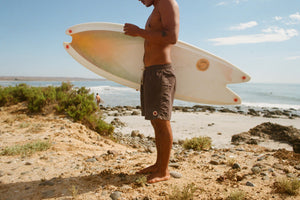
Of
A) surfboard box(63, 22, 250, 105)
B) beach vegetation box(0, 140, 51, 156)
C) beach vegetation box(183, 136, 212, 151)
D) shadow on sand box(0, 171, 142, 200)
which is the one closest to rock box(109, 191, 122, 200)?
shadow on sand box(0, 171, 142, 200)

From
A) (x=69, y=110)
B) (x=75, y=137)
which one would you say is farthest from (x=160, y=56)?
(x=69, y=110)

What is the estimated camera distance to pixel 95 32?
11.4ft

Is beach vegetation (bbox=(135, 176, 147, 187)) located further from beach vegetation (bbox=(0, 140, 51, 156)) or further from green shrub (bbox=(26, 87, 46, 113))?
green shrub (bbox=(26, 87, 46, 113))

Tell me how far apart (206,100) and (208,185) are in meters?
1.36

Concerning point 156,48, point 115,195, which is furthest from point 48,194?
point 156,48

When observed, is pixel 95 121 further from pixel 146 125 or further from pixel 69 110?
pixel 146 125

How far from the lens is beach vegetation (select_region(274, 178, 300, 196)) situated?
7.70 feet

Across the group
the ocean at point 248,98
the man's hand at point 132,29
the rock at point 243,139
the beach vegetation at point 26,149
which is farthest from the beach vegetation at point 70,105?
the man's hand at point 132,29

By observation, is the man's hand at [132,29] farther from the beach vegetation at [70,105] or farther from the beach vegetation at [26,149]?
the beach vegetation at [70,105]

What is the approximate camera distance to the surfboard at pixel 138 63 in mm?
3297

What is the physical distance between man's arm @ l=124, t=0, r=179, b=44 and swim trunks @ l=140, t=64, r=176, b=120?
0.36m

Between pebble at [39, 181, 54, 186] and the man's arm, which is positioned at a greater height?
the man's arm

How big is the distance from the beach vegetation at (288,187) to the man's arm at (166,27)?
2170 millimetres

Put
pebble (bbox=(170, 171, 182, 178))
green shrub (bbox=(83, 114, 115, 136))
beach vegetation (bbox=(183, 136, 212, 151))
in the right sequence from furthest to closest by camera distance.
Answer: green shrub (bbox=(83, 114, 115, 136)) < beach vegetation (bbox=(183, 136, 212, 151)) < pebble (bbox=(170, 171, 182, 178))
